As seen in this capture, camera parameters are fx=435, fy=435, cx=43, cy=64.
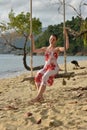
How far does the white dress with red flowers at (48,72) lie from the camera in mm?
9977

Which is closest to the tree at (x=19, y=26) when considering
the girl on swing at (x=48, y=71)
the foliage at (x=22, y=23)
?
the foliage at (x=22, y=23)

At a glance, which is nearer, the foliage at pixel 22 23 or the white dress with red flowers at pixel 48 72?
the white dress with red flowers at pixel 48 72

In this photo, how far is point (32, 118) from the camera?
26.4ft

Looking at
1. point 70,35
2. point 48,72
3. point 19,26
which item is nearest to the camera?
point 48,72

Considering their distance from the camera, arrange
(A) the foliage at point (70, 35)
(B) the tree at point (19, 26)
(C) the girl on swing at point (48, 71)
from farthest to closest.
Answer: (B) the tree at point (19, 26) → (A) the foliage at point (70, 35) → (C) the girl on swing at point (48, 71)

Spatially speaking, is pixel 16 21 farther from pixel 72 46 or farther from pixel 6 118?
pixel 72 46

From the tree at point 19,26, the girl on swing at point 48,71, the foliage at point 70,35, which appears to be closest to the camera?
the girl on swing at point 48,71

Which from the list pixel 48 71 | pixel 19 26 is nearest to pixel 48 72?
pixel 48 71

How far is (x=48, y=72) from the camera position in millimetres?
10055

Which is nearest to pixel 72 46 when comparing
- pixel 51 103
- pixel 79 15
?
pixel 79 15

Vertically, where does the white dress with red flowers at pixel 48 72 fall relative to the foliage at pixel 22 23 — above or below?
below

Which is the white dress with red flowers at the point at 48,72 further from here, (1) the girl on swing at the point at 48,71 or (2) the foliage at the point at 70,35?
(2) the foliage at the point at 70,35

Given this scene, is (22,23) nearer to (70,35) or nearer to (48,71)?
(70,35)

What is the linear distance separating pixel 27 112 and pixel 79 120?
1.20 m
